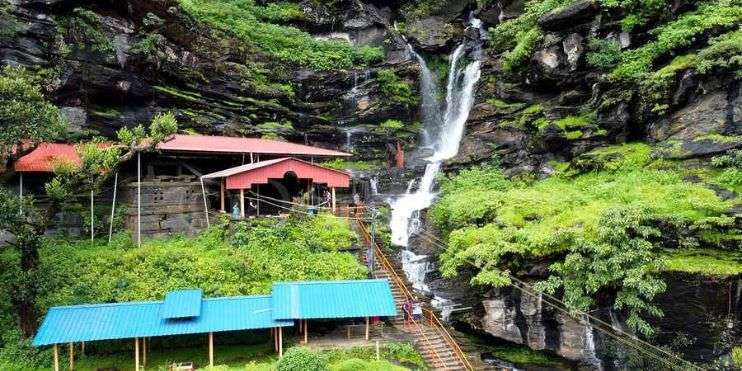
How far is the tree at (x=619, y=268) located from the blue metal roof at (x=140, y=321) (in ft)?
36.0

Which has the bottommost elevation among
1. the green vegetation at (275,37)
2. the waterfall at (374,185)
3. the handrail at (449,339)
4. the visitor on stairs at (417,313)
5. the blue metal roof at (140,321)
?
the handrail at (449,339)

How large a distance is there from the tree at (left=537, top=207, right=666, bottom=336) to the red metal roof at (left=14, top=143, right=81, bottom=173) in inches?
894

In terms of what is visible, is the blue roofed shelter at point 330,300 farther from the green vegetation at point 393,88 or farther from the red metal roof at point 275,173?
the green vegetation at point 393,88

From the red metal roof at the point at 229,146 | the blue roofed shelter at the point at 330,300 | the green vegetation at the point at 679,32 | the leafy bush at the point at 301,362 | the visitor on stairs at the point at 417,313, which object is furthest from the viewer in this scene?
the red metal roof at the point at 229,146

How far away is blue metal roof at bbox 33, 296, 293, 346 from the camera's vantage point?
53.9ft

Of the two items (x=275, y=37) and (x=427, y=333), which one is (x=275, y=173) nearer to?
(x=427, y=333)

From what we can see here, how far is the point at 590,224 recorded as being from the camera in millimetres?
17922

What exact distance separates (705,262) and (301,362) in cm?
1409

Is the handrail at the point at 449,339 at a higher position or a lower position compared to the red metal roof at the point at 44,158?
lower

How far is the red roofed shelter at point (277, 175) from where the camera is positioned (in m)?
24.3

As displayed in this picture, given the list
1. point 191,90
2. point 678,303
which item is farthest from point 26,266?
point 678,303

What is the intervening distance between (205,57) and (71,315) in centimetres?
2244

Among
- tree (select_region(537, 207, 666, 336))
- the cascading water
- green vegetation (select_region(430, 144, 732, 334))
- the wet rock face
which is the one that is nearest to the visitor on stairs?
green vegetation (select_region(430, 144, 732, 334))

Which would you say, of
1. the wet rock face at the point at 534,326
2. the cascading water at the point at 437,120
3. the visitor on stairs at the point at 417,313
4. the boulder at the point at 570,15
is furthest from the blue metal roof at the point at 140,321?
the boulder at the point at 570,15
